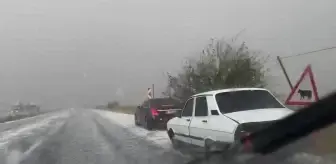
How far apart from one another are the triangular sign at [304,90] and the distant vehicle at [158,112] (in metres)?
11.9

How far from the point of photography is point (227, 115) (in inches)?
368

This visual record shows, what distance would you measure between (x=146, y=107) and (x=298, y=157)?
20.8 meters

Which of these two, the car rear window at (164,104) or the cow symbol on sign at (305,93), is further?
the car rear window at (164,104)

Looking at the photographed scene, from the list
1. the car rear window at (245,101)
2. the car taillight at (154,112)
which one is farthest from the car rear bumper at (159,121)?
the car rear window at (245,101)

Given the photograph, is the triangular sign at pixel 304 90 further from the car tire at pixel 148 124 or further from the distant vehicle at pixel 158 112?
the car tire at pixel 148 124

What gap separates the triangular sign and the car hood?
164 cm

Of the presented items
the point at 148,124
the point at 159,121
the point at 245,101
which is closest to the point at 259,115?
the point at 245,101

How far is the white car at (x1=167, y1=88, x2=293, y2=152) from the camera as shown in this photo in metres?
8.66

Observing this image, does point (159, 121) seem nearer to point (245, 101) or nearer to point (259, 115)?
point (245, 101)

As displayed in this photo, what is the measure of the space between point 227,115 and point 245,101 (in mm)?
832

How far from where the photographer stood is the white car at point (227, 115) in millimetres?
8656

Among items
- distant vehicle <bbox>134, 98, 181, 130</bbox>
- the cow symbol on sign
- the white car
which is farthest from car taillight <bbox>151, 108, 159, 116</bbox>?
the cow symbol on sign

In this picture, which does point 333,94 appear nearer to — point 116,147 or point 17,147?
point 116,147

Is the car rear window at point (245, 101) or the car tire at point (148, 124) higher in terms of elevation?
the car rear window at point (245, 101)
